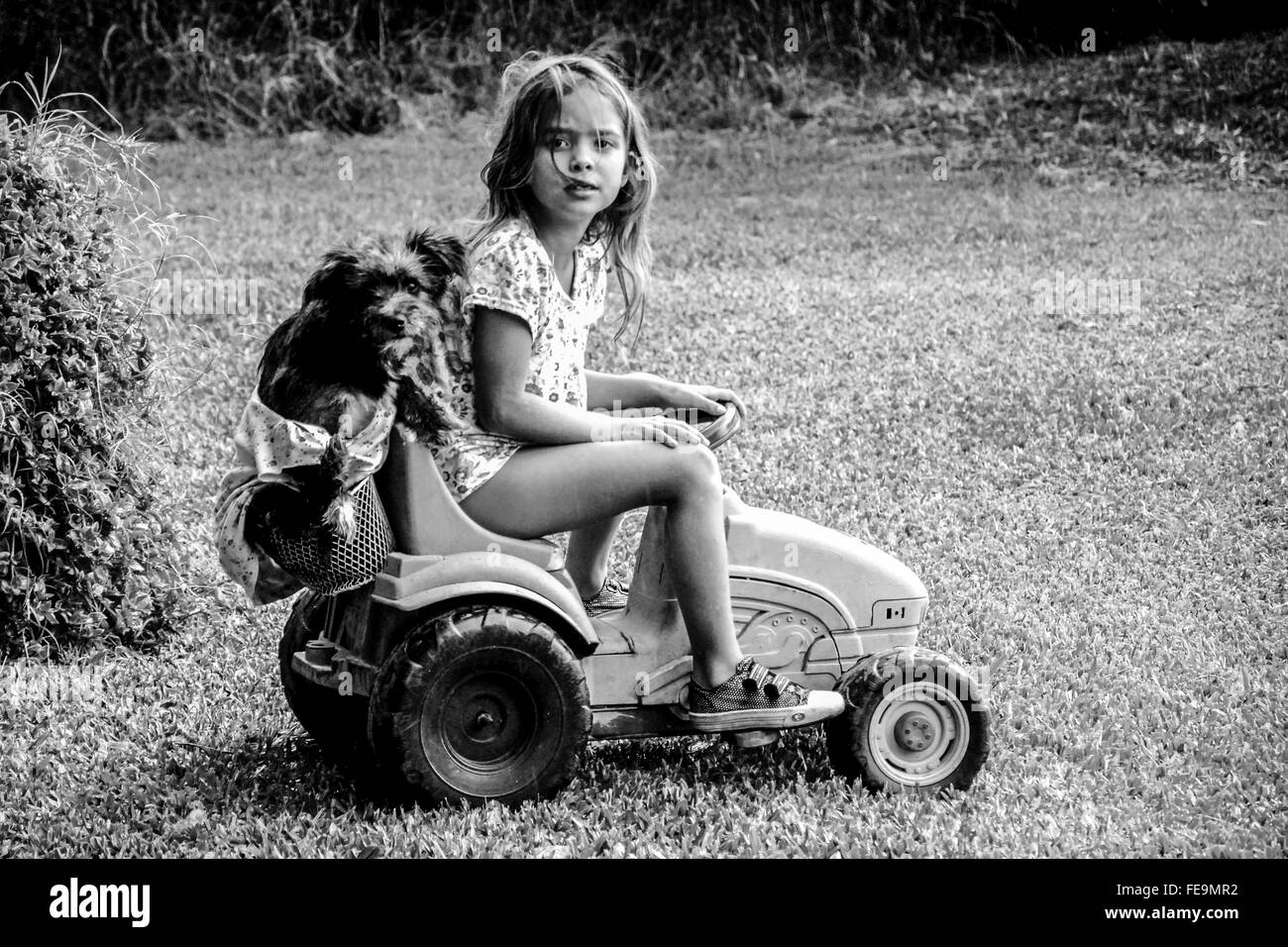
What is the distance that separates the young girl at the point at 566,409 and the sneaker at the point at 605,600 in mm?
380

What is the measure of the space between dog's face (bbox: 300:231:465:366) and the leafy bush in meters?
1.46

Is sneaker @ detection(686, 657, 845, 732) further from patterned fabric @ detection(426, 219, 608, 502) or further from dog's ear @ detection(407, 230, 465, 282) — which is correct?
dog's ear @ detection(407, 230, 465, 282)

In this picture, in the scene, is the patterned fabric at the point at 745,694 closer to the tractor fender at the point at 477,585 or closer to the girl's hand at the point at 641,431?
the tractor fender at the point at 477,585

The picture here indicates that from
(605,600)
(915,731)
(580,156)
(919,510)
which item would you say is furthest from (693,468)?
(919,510)

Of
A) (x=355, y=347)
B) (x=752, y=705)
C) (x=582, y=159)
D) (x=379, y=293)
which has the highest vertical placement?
(x=582, y=159)

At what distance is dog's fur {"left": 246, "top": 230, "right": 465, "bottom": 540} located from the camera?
318 cm

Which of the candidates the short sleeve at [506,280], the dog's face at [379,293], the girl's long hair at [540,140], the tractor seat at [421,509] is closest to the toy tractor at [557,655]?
the tractor seat at [421,509]

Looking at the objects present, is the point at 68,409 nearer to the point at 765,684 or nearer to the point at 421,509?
the point at 421,509

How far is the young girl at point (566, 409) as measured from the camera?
3.36m

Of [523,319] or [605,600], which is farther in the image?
[605,600]

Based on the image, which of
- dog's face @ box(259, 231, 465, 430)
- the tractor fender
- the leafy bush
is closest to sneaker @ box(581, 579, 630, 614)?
the tractor fender

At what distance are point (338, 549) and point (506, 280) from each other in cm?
70

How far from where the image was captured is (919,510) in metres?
5.84

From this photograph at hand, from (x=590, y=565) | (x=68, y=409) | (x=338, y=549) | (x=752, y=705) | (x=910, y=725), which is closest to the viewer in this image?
(x=338, y=549)
